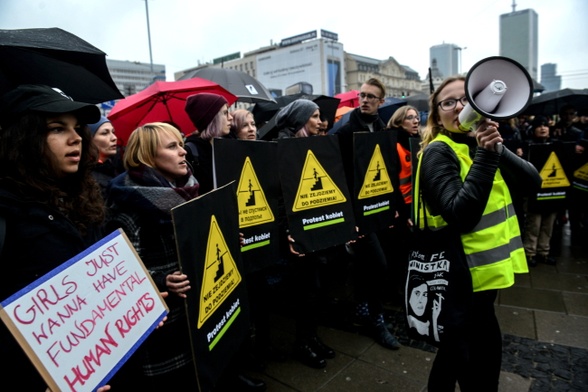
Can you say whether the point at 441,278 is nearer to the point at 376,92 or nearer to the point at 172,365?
the point at 172,365

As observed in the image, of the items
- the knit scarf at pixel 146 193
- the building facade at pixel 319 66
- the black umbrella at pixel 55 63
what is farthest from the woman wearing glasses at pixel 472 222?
the building facade at pixel 319 66

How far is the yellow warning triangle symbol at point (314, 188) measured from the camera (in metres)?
2.73

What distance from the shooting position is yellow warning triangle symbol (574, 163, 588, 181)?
5.41 meters

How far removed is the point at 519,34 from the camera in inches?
1230

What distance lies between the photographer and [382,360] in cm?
306

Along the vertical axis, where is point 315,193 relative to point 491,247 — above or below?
above

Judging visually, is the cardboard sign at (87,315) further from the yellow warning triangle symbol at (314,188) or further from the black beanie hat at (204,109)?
the black beanie hat at (204,109)

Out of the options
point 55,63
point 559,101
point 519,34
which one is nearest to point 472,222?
point 55,63

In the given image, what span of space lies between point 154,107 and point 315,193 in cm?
308

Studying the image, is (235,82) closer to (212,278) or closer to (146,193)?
(146,193)

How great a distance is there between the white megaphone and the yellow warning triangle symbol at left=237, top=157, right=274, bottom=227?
1284mm

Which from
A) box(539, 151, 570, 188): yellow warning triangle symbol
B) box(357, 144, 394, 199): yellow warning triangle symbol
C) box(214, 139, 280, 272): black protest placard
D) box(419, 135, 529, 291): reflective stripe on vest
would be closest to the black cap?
box(214, 139, 280, 272): black protest placard

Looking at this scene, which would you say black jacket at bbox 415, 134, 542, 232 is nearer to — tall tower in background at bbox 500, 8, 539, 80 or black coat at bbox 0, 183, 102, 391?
black coat at bbox 0, 183, 102, 391

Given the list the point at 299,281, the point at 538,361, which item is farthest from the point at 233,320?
the point at 538,361
